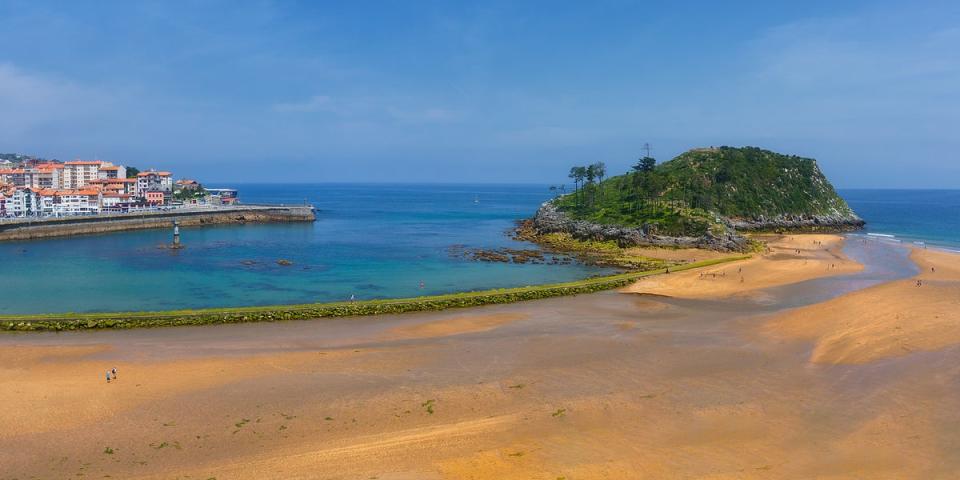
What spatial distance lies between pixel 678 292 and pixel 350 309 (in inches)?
1028

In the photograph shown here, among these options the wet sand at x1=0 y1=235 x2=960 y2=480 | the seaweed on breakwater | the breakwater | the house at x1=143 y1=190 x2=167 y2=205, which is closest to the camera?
the wet sand at x1=0 y1=235 x2=960 y2=480

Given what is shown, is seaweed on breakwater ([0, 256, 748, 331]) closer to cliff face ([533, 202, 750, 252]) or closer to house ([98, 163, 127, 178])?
cliff face ([533, 202, 750, 252])

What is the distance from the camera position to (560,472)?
1730 centimetres

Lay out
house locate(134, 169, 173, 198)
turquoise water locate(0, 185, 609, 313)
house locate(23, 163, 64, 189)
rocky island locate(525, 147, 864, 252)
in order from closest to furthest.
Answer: turquoise water locate(0, 185, 609, 313), rocky island locate(525, 147, 864, 252), house locate(134, 169, 173, 198), house locate(23, 163, 64, 189)

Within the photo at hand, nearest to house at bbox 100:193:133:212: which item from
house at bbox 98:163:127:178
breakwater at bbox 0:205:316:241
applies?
breakwater at bbox 0:205:316:241

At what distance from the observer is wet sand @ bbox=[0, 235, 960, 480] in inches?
706

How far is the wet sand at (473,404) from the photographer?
17.9 meters

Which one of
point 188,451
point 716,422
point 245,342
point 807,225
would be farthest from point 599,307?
point 807,225

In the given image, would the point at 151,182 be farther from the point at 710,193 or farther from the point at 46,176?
the point at 710,193

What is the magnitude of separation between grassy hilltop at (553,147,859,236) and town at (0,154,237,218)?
289 feet

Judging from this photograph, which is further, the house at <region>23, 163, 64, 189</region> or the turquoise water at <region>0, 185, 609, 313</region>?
the house at <region>23, 163, 64, 189</region>

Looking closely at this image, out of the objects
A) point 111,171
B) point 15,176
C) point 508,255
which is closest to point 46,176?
point 15,176

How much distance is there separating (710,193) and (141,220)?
10100 centimetres

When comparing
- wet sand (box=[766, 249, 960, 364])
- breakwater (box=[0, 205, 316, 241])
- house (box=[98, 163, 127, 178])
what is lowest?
wet sand (box=[766, 249, 960, 364])
